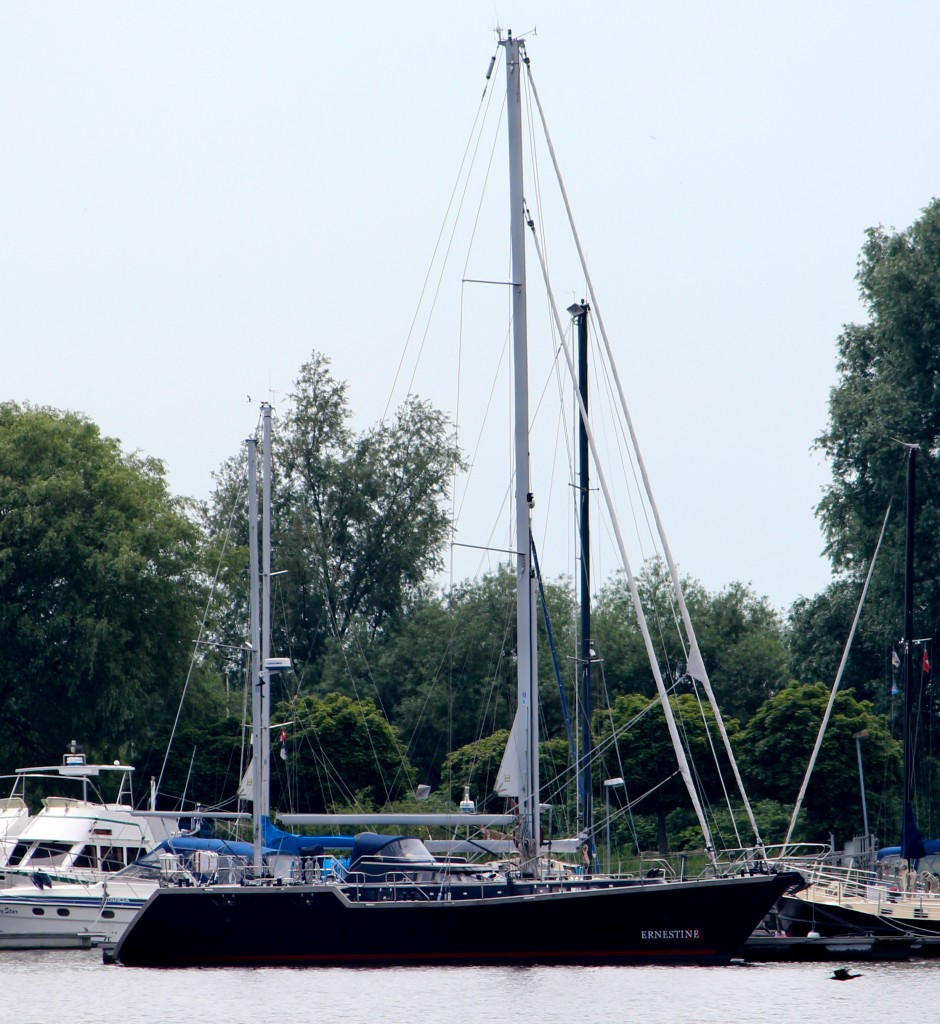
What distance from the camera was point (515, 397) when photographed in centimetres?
3481

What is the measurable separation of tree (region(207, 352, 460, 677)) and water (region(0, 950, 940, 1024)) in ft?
130

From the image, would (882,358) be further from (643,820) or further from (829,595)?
(643,820)

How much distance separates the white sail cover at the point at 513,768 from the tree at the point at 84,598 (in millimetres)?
25471

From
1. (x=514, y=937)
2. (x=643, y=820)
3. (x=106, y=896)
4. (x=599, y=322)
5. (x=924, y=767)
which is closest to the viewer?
(x=514, y=937)

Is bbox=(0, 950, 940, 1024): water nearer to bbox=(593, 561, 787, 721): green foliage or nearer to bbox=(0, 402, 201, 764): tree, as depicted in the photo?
bbox=(0, 402, 201, 764): tree

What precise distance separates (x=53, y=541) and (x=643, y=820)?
65.8ft

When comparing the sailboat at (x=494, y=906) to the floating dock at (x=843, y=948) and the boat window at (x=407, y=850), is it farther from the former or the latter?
the floating dock at (x=843, y=948)

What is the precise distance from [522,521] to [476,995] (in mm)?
8435

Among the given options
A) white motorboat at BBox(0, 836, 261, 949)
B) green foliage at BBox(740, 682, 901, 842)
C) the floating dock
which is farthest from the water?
green foliage at BBox(740, 682, 901, 842)

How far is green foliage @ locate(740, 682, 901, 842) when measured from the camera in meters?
49.8

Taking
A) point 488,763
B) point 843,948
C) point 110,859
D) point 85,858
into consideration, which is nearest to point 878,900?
point 843,948

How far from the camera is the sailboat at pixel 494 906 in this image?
33.3 m

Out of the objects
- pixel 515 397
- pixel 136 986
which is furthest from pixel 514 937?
pixel 515 397

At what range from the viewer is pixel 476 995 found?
31719mm
